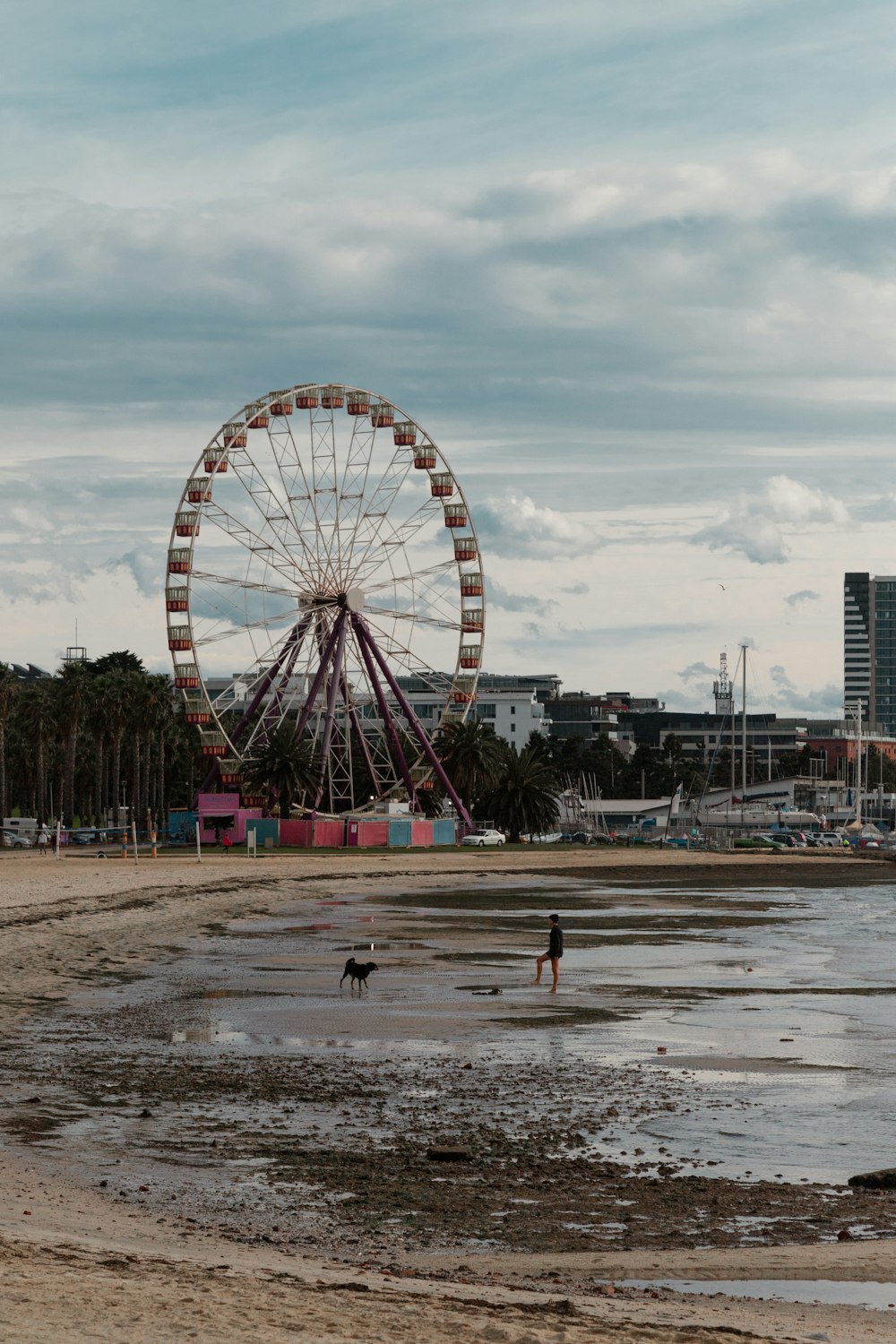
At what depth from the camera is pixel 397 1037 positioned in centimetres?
2162

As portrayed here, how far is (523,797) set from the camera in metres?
103

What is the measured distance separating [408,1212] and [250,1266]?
2276mm

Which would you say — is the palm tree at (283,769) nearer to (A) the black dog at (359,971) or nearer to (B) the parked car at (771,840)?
(B) the parked car at (771,840)

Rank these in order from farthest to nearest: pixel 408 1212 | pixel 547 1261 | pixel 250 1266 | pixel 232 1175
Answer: pixel 232 1175 → pixel 408 1212 → pixel 547 1261 → pixel 250 1266

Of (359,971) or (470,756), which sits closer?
(359,971)

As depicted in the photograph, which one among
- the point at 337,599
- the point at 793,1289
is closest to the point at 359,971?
the point at 793,1289

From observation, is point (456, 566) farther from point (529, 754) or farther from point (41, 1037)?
point (41, 1037)

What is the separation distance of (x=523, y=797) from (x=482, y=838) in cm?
555

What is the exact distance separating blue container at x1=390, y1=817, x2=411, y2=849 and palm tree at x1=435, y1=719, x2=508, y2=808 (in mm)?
9759

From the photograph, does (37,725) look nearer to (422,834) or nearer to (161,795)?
(161,795)

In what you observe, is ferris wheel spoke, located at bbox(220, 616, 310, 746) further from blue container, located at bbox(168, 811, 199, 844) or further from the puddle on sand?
the puddle on sand

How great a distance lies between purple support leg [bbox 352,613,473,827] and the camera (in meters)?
89.8

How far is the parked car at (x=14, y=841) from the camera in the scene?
310 ft

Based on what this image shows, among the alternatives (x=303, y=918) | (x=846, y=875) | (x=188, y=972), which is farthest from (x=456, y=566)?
(x=188, y=972)
